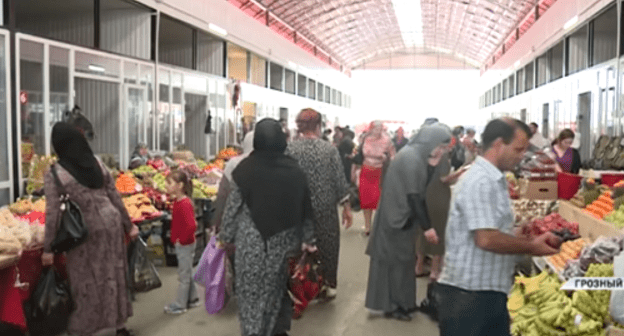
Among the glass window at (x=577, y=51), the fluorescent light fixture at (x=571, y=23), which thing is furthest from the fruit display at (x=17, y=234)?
the glass window at (x=577, y=51)

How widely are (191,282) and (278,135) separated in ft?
8.07

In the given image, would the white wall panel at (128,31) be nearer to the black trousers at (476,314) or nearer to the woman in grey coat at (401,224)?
the woman in grey coat at (401,224)

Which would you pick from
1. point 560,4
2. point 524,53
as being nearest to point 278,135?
point 560,4

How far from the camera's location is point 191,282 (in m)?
6.25

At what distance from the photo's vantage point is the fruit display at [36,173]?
7289 millimetres

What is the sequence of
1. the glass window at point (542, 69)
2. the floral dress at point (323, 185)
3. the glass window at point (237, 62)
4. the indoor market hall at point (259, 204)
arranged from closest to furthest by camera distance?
1. the indoor market hall at point (259, 204)
2. the floral dress at point (323, 185)
3. the glass window at point (237, 62)
4. the glass window at point (542, 69)

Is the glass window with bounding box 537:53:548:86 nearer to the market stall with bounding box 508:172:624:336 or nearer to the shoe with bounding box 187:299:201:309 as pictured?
the market stall with bounding box 508:172:624:336

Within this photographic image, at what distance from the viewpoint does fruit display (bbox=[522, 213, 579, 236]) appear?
625cm

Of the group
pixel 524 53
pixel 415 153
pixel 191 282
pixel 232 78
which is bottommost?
pixel 191 282

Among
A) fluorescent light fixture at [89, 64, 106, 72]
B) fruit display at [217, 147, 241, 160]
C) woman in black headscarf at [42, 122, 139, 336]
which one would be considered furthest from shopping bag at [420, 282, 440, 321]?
fruit display at [217, 147, 241, 160]

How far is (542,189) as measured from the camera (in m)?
7.87

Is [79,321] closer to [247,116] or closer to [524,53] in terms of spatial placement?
[247,116]

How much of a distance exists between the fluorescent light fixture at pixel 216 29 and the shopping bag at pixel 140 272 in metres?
8.83

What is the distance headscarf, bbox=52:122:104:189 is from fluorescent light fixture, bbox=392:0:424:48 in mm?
26696
